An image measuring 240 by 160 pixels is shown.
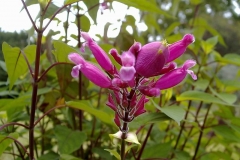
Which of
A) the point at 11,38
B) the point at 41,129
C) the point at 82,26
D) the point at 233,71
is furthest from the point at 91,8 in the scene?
the point at 233,71

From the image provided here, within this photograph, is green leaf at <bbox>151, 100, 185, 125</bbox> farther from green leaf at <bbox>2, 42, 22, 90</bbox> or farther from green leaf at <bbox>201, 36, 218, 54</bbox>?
green leaf at <bbox>201, 36, 218, 54</bbox>

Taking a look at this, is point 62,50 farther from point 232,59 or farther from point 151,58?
point 232,59

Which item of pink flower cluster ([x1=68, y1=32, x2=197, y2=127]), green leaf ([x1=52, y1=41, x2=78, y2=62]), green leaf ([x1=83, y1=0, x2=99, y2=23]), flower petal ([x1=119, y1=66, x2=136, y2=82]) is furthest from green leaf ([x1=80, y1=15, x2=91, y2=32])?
flower petal ([x1=119, y1=66, x2=136, y2=82])

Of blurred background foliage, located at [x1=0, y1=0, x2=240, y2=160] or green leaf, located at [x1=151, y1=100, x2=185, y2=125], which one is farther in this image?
blurred background foliage, located at [x1=0, y1=0, x2=240, y2=160]

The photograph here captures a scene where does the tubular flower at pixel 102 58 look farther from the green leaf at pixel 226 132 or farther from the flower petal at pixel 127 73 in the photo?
the green leaf at pixel 226 132

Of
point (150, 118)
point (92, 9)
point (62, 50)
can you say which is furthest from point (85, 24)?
point (150, 118)

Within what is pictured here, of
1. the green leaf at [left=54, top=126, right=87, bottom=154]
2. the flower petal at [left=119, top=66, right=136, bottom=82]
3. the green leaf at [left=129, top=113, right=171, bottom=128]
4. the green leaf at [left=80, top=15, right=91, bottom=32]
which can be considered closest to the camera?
the flower petal at [left=119, top=66, right=136, bottom=82]

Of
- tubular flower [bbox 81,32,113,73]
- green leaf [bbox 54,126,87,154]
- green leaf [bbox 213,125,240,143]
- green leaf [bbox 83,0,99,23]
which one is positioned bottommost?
green leaf [bbox 54,126,87,154]

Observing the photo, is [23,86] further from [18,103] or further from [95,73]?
[95,73]

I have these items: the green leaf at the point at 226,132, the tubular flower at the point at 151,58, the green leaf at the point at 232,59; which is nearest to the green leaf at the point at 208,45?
the green leaf at the point at 232,59
